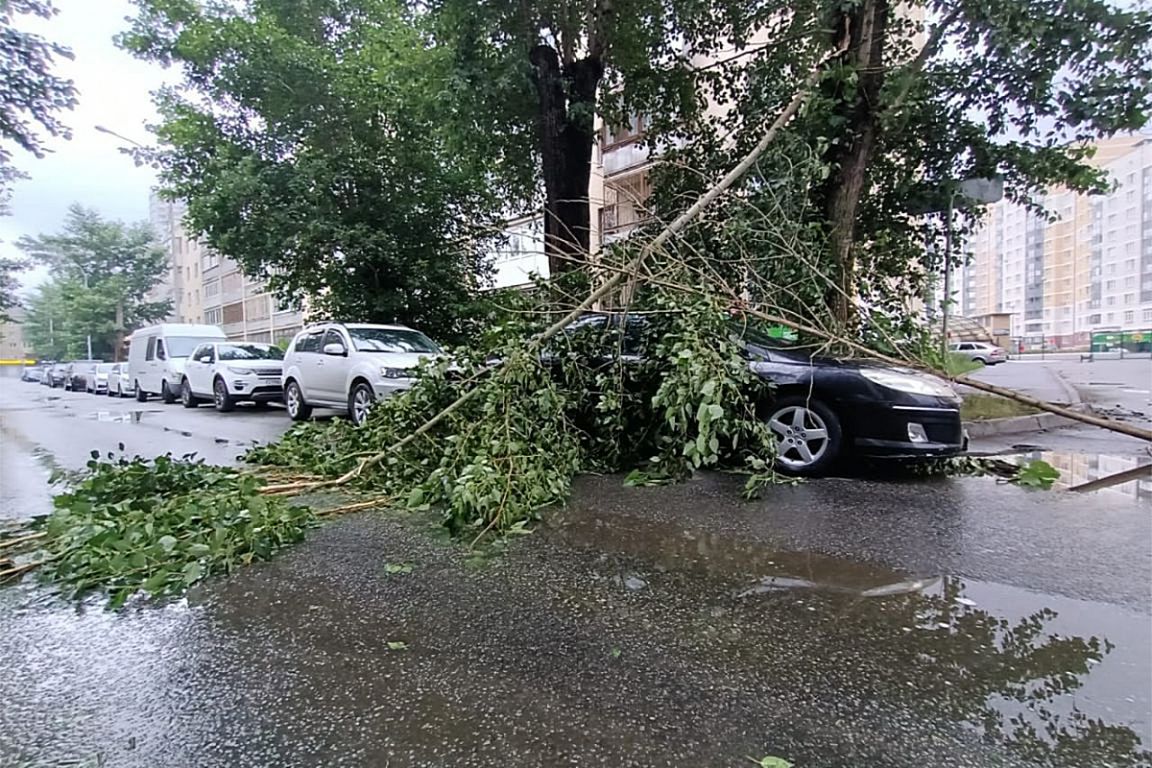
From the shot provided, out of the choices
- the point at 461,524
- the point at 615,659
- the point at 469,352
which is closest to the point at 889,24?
the point at 469,352

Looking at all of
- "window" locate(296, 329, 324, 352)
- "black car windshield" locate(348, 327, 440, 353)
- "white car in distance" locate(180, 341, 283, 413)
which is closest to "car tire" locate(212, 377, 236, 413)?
"white car in distance" locate(180, 341, 283, 413)

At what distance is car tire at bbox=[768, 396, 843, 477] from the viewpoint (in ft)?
17.7

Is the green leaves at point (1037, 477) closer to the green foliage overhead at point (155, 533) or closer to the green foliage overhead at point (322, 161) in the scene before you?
the green foliage overhead at point (155, 533)

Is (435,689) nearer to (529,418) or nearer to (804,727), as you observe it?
(804,727)

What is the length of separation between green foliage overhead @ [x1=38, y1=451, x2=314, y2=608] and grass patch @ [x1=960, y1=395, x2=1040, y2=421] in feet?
27.0

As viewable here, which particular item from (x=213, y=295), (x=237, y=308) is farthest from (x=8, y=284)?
(x=213, y=295)

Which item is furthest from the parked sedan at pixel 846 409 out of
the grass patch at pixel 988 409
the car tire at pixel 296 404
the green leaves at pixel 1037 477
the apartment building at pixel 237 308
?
the apartment building at pixel 237 308

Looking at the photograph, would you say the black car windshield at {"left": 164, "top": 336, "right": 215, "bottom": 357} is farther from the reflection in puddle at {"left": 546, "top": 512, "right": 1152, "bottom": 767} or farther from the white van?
the reflection in puddle at {"left": 546, "top": 512, "right": 1152, "bottom": 767}

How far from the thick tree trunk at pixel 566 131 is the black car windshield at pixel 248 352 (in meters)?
8.17

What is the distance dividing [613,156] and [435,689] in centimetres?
2010

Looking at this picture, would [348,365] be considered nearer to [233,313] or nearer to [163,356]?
[163,356]

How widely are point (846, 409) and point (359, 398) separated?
7.05 meters

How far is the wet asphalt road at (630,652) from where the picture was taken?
2.00m

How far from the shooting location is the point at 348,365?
9984 mm
